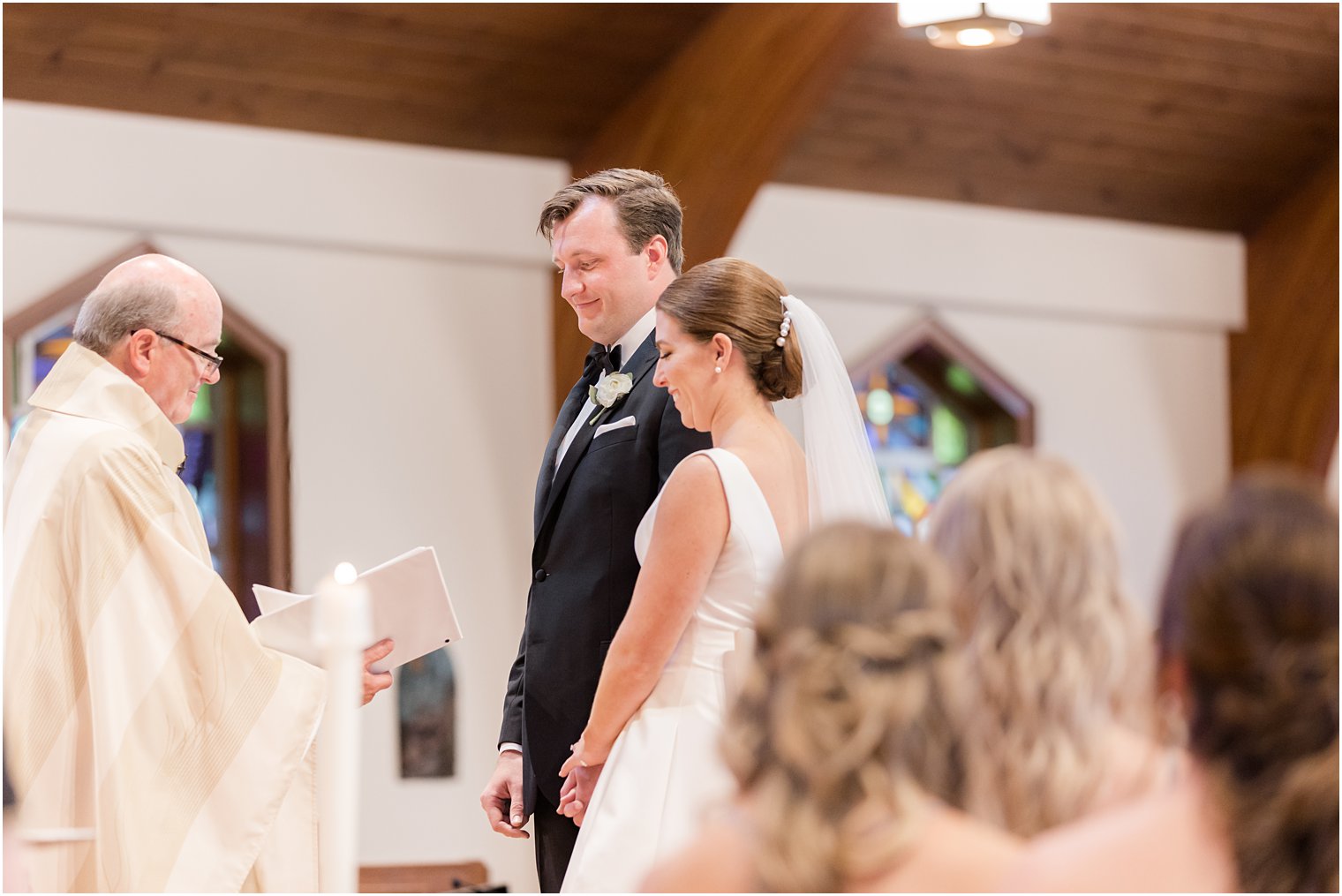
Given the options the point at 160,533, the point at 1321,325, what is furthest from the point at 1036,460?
the point at 1321,325

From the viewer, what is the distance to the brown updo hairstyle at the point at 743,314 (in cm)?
297

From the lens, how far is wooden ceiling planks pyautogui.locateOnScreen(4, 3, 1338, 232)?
6809 mm

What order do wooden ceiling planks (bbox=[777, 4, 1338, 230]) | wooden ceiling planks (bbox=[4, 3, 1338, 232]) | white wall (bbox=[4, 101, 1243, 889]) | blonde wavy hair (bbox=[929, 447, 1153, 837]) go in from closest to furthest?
blonde wavy hair (bbox=[929, 447, 1153, 837])
wooden ceiling planks (bbox=[4, 3, 1338, 232])
white wall (bbox=[4, 101, 1243, 889])
wooden ceiling planks (bbox=[777, 4, 1338, 230])

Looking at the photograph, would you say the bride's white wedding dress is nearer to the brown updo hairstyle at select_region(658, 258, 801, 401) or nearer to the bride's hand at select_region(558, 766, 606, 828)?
the bride's hand at select_region(558, 766, 606, 828)

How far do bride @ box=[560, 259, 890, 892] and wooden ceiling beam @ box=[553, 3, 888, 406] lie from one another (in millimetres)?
3985

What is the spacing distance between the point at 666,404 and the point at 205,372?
34.2 inches

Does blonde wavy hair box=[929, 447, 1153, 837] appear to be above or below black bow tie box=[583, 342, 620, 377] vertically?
below

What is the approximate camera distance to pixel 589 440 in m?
3.27

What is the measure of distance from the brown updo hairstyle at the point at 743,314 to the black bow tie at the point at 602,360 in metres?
0.37

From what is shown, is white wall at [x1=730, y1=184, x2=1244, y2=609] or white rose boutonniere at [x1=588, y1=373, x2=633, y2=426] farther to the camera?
white wall at [x1=730, y1=184, x2=1244, y2=609]

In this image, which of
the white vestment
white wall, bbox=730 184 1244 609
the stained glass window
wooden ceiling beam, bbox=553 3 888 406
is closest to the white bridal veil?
the white vestment

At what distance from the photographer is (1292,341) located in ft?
30.7

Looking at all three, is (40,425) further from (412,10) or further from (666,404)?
(412,10)

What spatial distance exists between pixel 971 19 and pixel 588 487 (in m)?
2.75
